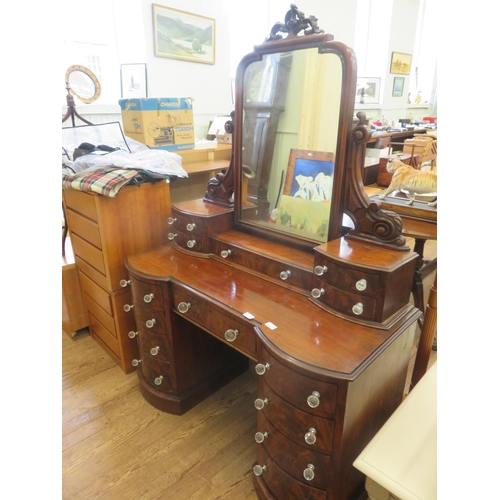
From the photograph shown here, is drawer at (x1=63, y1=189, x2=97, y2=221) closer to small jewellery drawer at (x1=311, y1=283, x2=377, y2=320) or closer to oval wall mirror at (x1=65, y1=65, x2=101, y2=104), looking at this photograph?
small jewellery drawer at (x1=311, y1=283, x2=377, y2=320)

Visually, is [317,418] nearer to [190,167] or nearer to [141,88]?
[190,167]

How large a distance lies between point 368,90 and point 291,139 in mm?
5730

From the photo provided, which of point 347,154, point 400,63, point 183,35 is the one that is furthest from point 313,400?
point 400,63

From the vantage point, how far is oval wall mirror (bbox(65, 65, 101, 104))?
8.87 ft

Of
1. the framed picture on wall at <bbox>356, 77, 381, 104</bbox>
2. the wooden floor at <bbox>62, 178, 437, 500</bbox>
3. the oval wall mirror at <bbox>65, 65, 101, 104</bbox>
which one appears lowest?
the wooden floor at <bbox>62, 178, 437, 500</bbox>

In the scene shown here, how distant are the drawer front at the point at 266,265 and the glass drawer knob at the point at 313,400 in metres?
0.38

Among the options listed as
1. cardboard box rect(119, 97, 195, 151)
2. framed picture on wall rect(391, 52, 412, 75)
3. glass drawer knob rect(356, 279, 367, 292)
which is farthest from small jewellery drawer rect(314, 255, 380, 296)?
framed picture on wall rect(391, 52, 412, 75)

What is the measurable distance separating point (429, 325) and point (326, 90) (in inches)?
39.6

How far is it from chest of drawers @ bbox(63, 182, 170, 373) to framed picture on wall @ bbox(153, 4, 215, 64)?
7.64 ft

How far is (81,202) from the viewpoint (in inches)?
65.1

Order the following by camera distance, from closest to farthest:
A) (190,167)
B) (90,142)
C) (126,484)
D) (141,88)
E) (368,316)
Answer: (368,316) < (126,484) < (90,142) < (190,167) < (141,88)

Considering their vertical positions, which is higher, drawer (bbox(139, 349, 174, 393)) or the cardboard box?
the cardboard box

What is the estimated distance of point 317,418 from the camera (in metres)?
0.94
